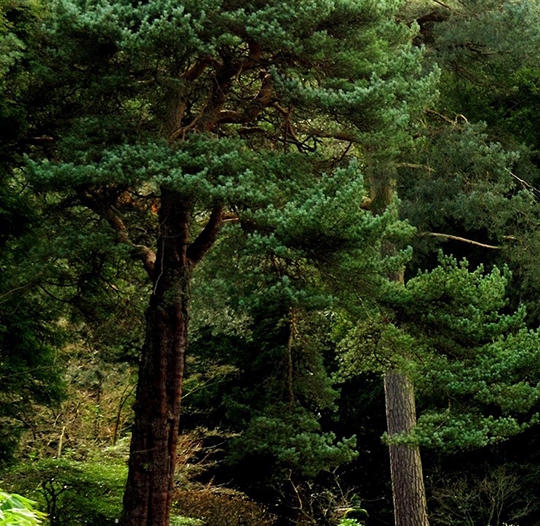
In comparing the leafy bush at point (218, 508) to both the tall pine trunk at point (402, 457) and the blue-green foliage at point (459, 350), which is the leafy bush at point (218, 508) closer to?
the tall pine trunk at point (402, 457)

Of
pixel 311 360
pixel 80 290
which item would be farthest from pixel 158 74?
pixel 311 360

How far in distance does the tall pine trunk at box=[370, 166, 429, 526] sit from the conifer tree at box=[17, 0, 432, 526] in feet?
9.96

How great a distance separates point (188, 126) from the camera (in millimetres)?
7832

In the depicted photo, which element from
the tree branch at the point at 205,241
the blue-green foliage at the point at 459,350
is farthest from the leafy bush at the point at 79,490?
the blue-green foliage at the point at 459,350

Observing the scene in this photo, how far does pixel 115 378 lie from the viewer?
13344 millimetres

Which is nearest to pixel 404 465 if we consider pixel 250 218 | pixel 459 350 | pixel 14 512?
pixel 459 350

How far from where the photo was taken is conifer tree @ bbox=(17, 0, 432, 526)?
22.8 feet

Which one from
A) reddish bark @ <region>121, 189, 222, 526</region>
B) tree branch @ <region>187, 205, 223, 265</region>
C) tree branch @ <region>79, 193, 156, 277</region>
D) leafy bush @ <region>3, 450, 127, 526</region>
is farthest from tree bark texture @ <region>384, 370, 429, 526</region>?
tree branch @ <region>79, 193, 156, 277</region>

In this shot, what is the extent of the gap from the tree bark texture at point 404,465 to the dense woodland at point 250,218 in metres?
Result: 0.03

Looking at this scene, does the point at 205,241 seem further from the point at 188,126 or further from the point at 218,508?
the point at 218,508

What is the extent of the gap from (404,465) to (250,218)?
5.28m

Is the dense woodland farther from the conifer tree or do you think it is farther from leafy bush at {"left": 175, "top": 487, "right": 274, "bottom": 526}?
leafy bush at {"left": 175, "top": 487, "right": 274, "bottom": 526}

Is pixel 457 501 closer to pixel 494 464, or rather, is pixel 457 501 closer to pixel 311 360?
pixel 494 464

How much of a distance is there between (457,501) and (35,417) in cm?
657
